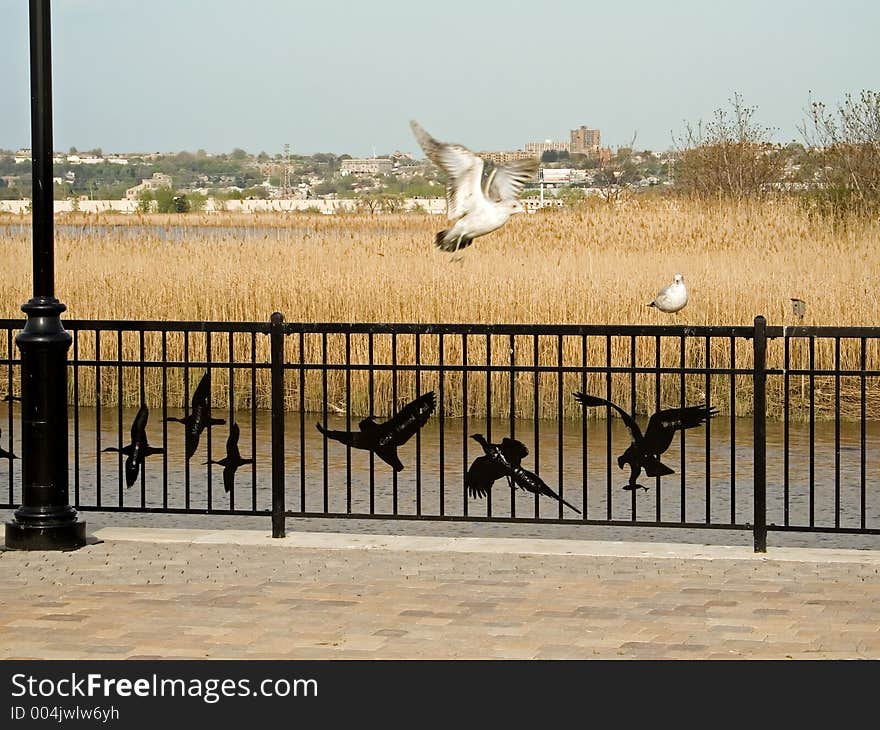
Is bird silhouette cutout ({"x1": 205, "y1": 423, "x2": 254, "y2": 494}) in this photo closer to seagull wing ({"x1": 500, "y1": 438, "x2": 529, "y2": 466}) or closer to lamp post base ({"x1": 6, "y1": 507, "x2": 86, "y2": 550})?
lamp post base ({"x1": 6, "y1": 507, "x2": 86, "y2": 550})

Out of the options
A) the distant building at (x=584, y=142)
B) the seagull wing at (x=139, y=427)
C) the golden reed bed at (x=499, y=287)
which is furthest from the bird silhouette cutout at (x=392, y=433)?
the distant building at (x=584, y=142)

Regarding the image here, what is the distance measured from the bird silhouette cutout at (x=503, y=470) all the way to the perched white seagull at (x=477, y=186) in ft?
11.4

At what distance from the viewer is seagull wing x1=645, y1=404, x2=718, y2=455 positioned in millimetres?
9023

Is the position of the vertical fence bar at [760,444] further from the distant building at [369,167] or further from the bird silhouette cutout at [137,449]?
the distant building at [369,167]

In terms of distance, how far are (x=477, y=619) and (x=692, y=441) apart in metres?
9.26

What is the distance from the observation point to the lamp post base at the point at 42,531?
8.62 metres

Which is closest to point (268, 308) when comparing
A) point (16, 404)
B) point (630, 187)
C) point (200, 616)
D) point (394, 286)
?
point (394, 286)

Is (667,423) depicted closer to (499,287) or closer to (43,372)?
(43,372)

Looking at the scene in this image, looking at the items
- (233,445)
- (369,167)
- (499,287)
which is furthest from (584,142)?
(233,445)

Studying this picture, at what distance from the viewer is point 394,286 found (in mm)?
20000

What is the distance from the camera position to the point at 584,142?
41.6 metres

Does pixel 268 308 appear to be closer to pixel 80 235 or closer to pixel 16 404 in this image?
pixel 16 404

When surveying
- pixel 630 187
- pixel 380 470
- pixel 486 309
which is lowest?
pixel 380 470

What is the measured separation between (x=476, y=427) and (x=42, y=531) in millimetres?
8795
